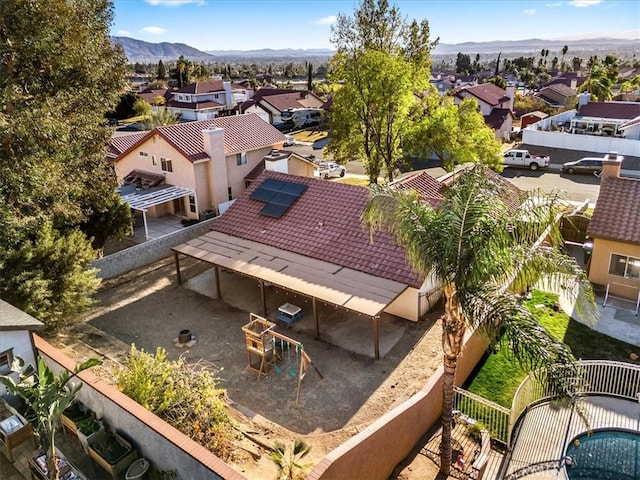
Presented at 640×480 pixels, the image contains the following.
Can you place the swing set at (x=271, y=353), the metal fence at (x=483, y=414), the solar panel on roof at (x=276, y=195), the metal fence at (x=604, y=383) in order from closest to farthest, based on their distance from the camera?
1. the metal fence at (x=483, y=414)
2. the metal fence at (x=604, y=383)
3. the swing set at (x=271, y=353)
4. the solar panel on roof at (x=276, y=195)

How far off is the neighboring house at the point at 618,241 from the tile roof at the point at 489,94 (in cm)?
4193

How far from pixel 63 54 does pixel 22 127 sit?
5.13 m

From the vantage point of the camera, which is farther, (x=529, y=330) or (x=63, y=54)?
(x=63, y=54)

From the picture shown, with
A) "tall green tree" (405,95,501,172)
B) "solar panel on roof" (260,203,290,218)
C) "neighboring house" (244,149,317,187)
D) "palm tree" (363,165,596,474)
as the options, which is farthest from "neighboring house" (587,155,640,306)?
"neighboring house" (244,149,317,187)

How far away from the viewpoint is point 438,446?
13.5 meters

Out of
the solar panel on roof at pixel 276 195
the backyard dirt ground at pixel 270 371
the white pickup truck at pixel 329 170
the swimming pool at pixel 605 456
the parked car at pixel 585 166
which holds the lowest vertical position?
the swimming pool at pixel 605 456

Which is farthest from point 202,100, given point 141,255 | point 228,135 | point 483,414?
point 483,414

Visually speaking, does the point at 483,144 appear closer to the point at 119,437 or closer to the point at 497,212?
the point at 497,212

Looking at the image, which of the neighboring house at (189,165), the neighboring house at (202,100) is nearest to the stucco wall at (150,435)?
the neighboring house at (189,165)

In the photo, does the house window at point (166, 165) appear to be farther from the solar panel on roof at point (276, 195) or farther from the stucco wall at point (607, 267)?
the stucco wall at point (607, 267)

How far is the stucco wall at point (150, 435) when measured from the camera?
31.8 ft

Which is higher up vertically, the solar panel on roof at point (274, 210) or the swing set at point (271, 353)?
the solar panel on roof at point (274, 210)

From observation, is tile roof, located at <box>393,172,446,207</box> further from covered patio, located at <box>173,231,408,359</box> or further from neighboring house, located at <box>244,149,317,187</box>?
neighboring house, located at <box>244,149,317,187</box>

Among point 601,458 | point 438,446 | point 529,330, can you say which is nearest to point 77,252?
point 438,446
